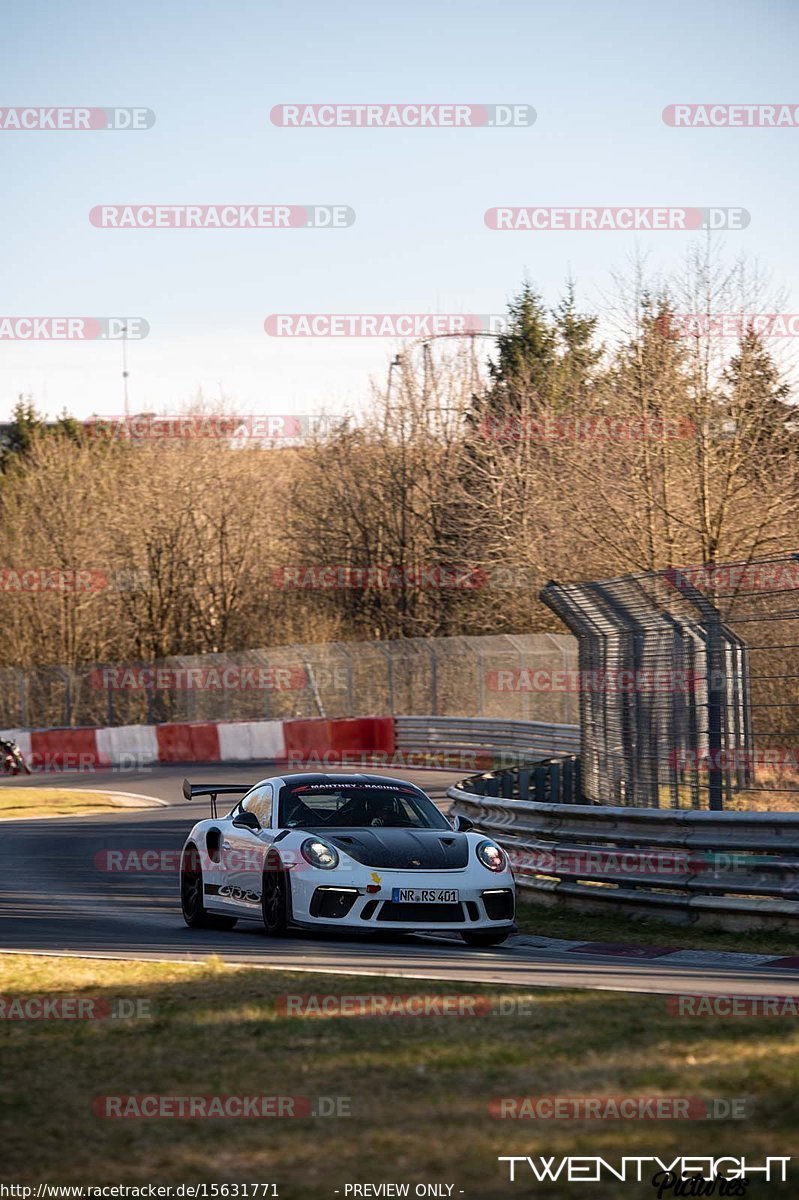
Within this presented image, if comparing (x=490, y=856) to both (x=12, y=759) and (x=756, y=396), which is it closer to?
(x=756, y=396)

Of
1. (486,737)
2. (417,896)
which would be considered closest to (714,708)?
(417,896)

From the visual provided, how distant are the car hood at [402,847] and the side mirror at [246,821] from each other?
71 centimetres

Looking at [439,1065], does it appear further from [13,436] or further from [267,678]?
[13,436]

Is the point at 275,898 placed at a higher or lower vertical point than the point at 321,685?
lower

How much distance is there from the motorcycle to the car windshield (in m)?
23.9

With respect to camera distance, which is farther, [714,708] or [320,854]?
[714,708]

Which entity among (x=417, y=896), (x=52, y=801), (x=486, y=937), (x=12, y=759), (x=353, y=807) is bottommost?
(x=52, y=801)

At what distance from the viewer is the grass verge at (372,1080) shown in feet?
16.0

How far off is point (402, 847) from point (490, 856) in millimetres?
624

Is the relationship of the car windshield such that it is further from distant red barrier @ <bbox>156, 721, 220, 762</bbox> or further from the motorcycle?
the motorcycle

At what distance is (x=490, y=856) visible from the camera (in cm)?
1141

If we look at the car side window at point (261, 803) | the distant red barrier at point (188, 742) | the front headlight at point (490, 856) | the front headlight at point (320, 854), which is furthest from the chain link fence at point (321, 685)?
the front headlight at point (320, 854)

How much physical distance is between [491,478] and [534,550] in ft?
17.5

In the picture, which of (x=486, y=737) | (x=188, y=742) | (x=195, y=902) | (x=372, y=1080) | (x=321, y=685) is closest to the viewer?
(x=372, y=1080)
